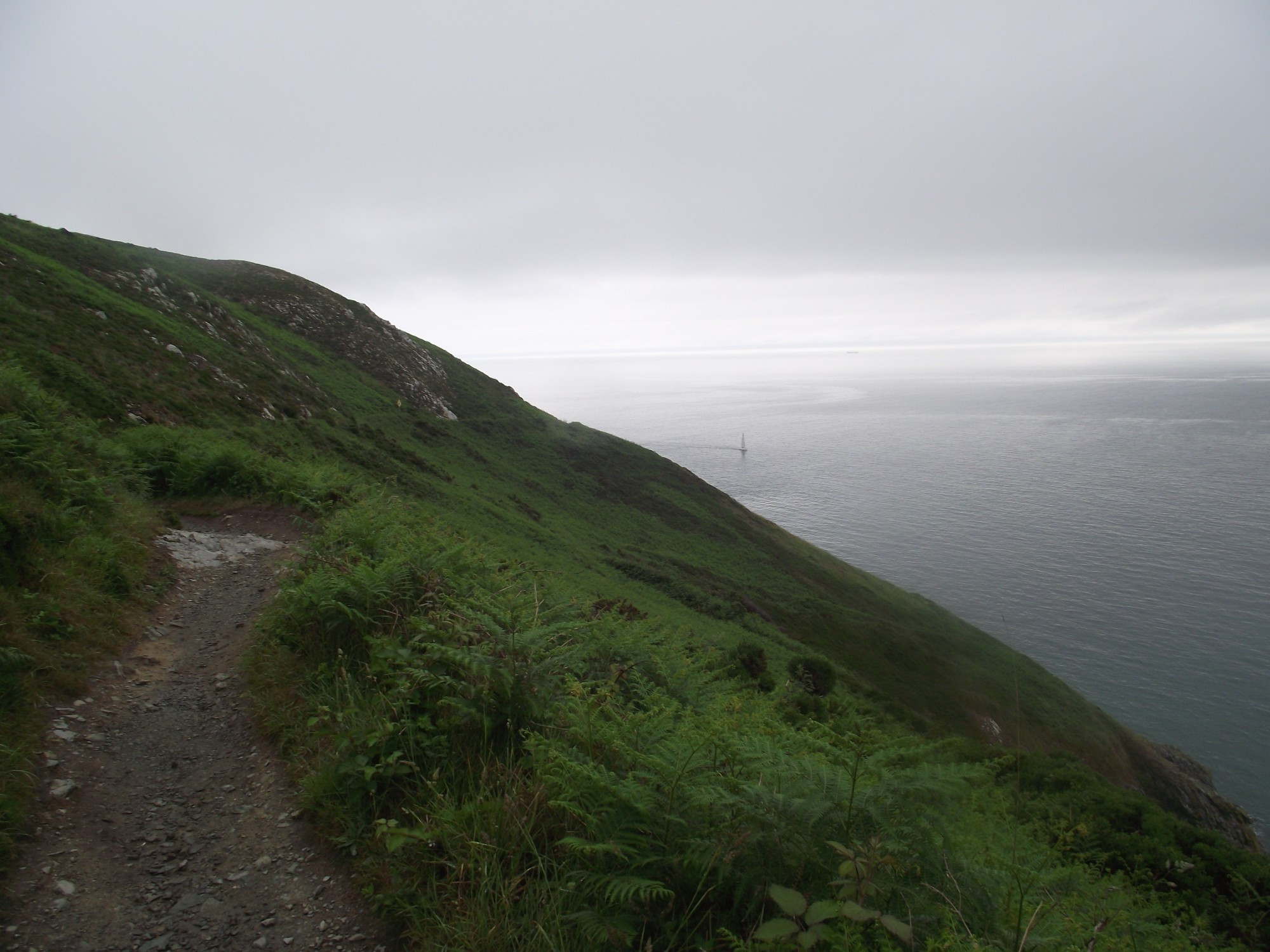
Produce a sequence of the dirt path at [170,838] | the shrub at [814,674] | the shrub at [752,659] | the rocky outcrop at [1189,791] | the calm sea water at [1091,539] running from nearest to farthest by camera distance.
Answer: the dirt path at [170,838]
the shrub at [752,659]
the shrub at [814,674]
the rocky outcrop at [1189,791]
the calm sea water at [1091,539]

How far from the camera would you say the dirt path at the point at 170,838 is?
310 centimetres

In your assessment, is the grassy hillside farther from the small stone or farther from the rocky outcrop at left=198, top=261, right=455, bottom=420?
the rocky outcrop at left=198, top=261, right=455, bottom=420

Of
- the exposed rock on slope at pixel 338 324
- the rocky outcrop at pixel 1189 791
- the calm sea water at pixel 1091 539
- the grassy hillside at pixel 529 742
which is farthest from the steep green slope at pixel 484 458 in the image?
the calm sea water at pixel 1091 539

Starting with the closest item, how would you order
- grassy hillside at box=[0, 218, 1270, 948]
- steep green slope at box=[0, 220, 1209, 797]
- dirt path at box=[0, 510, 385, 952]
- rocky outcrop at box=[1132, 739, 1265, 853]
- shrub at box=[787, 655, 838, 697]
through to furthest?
grassy hillside at box=[0, 218, 1270, 948]
dirt path at box=[0, 510, 385, 952]
steep green slope at box=[0, 220, 1209, 797]
shrub at box=[787, 655, 838, 697]
rocky outcrop at box=[1132, 739, 1265, 853]

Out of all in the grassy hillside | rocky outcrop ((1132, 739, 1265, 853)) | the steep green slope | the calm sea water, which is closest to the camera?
the grassy hillside

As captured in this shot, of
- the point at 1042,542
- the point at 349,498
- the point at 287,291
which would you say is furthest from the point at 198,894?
the point at 1042,542

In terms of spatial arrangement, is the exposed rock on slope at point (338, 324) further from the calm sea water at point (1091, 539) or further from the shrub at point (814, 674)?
the calm sea water at point (1091, 539)

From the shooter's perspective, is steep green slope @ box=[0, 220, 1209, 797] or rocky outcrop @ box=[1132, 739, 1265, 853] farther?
rocky outcrop @ box=[1132, 739, 1265, 853]

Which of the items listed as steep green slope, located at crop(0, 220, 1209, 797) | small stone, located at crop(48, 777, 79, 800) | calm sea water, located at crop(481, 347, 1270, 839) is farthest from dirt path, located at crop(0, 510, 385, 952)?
steep green slope, located at crop(0, 220, 1209, 797)

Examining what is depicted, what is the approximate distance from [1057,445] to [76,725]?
547ft

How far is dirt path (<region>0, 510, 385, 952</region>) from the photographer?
122 inches

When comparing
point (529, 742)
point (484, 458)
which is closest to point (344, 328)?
point (484, 458)

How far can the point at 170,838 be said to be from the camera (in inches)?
147

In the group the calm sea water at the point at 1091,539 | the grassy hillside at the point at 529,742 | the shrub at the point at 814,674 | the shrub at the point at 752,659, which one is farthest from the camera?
the calm sea water at the point at 1091,539
